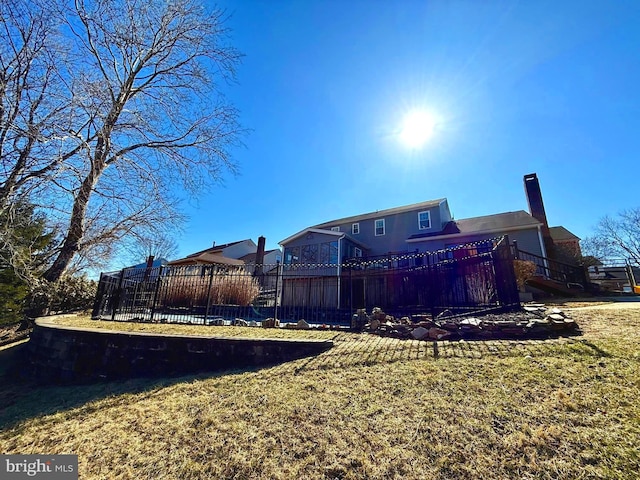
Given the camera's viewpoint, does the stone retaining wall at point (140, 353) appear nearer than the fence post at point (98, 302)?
Yes

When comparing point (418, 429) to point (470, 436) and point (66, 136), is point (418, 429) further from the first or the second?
point (66, 136)

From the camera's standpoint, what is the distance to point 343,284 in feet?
54.4

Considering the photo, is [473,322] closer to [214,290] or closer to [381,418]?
[381,418]

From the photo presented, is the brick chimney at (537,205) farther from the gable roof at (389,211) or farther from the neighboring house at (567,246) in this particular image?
the gable roof at (389,211)

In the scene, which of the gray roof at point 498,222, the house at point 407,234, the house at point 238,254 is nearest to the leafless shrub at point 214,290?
the house at point 407,234

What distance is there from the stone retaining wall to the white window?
606 inches

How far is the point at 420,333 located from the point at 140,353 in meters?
5.53

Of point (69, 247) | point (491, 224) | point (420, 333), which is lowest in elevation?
point (420, 333)

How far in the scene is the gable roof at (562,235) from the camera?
20312 millimetres

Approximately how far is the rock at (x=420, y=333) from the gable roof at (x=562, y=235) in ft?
70.7

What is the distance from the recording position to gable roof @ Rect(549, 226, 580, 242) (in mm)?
20312

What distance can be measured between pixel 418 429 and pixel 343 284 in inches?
558

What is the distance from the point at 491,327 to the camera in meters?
4.84

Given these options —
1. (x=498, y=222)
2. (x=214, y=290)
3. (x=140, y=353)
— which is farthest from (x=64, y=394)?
(x=498, y=222)
